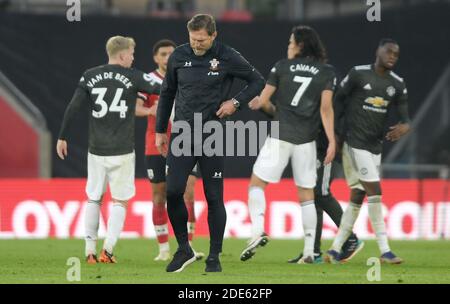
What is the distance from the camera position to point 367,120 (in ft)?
40.6

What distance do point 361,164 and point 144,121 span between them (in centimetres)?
927

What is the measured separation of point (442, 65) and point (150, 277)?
13.3 metres

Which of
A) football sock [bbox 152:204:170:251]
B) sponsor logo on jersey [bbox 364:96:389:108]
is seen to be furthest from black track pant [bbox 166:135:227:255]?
sponsor logo on jersey [bbox 364:96:389:108]

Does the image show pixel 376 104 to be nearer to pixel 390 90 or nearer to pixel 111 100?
pixel 390 90

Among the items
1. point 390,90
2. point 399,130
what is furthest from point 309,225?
point 390,90

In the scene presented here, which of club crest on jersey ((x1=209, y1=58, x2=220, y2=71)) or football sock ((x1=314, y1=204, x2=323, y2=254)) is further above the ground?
club crest on jersey ((x1=209, y1=58, x2=220, y2=71))

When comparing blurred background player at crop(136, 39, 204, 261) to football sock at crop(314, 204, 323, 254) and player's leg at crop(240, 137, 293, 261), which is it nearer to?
player's leg at crop(240, 137, 293, 261)

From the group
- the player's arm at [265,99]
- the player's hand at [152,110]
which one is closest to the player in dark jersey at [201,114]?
the player's arm at [265,99]

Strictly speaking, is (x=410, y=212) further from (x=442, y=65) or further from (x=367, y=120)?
(x=367, y=120)

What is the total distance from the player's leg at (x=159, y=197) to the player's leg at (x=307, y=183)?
1.50 metres

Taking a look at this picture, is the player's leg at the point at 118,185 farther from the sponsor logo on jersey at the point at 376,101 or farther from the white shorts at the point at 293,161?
the sponsor logo on jersey at the point at 376,101

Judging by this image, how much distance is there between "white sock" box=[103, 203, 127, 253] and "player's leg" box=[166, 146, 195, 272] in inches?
70.4

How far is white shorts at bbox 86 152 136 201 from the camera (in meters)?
12.1

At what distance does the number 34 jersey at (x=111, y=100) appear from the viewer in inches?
472
